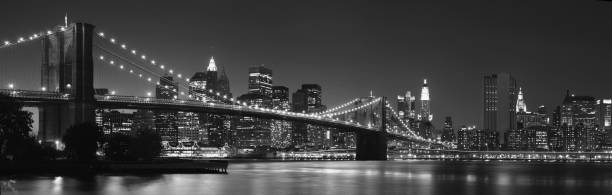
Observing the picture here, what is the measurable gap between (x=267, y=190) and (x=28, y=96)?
23424 mm

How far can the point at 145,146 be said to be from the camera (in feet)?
180

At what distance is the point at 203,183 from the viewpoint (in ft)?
116

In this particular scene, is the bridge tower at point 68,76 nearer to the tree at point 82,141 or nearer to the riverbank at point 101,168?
the tree at point 82,141

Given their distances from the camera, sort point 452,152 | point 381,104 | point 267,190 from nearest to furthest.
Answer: point 267,190, point 381,104, point 452,152

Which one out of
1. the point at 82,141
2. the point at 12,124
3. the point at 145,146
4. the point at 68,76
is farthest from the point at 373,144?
the point at 12,124

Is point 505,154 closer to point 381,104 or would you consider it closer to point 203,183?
point 381,104

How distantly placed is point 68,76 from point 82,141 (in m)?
8.93

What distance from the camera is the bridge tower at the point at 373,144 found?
83000mm

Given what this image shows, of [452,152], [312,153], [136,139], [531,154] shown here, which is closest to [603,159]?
[531,154]

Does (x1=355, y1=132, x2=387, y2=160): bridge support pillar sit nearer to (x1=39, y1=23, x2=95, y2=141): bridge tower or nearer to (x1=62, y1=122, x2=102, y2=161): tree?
(x1=39, y1=23, x2=95, y2=141): bridge tower

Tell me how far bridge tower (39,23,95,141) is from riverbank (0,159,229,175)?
278 inches

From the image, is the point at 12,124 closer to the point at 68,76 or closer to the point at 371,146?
the point at 68,76

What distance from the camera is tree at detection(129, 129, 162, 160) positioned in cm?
5303

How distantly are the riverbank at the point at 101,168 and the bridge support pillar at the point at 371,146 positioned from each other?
114ft
